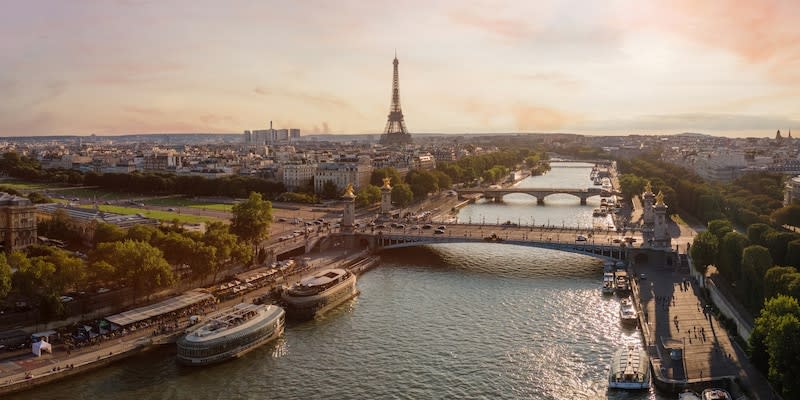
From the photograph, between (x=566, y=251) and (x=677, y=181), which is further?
(x=677, y=181)

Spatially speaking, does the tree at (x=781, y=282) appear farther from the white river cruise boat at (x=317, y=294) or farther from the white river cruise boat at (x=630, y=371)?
the white river cruise boat at (x=317, y=294)

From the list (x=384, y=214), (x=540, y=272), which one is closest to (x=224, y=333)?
(x=540, y=272)

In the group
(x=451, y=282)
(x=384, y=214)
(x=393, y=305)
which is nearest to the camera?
(x=393, y=305)

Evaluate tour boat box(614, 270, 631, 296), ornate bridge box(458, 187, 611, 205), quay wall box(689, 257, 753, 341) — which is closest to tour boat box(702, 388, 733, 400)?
quay wall box(689, 257, 753, 341)

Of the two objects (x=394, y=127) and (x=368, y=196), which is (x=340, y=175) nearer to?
(x=368, y=196)

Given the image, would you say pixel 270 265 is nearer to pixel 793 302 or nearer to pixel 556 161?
pixel 793 302

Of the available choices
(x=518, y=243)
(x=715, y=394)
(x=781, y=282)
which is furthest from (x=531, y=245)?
(x=715, y=394)

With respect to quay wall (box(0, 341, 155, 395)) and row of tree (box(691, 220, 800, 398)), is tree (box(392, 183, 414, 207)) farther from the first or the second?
quay wall (box(0, 341, 155, 395))
